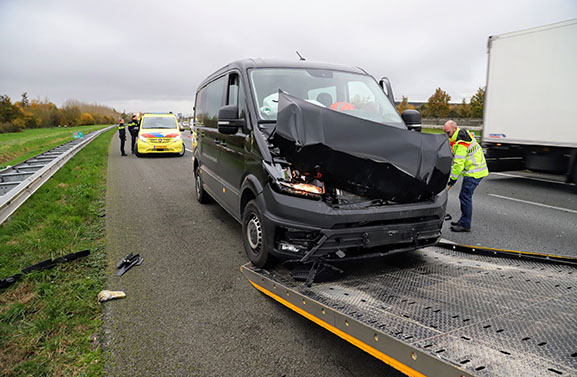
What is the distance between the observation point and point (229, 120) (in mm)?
4277

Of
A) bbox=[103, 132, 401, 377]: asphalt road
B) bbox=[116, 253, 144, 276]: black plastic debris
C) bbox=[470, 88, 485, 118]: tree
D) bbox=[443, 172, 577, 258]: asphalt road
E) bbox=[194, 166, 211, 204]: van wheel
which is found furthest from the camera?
bbox=[470, 88, 485, 118]: tree

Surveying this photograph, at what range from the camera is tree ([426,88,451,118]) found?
5875cm

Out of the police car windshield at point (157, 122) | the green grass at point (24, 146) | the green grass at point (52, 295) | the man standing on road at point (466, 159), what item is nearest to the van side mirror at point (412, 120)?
the man standing on road at point (466, 159)

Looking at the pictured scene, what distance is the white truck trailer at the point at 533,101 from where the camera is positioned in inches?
339

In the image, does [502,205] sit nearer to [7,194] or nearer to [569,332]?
[569,332]

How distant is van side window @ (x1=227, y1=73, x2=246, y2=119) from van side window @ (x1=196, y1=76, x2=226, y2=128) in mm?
323

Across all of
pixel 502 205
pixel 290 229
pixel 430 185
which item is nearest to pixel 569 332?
pixel 430 185

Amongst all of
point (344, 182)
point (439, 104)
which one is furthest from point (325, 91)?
point (439, 104)

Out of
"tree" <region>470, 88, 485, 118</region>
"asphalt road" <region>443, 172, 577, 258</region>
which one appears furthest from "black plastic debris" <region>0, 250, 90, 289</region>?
"tree" <region>470, 88, 485, 118</region>

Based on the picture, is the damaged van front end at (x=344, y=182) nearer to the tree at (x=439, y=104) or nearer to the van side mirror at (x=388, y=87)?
the van side mirror at (x=388, y=87)

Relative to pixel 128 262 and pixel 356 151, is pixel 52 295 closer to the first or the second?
pixel 128 262

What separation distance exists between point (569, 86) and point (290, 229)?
869 cm

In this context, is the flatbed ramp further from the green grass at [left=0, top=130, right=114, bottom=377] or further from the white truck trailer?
the white truck trailer

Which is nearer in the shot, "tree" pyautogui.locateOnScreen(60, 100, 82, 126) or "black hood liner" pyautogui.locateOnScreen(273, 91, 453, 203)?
"black hood liner" pyautogui.locateOnScreen(273, 91, 453, 203)
